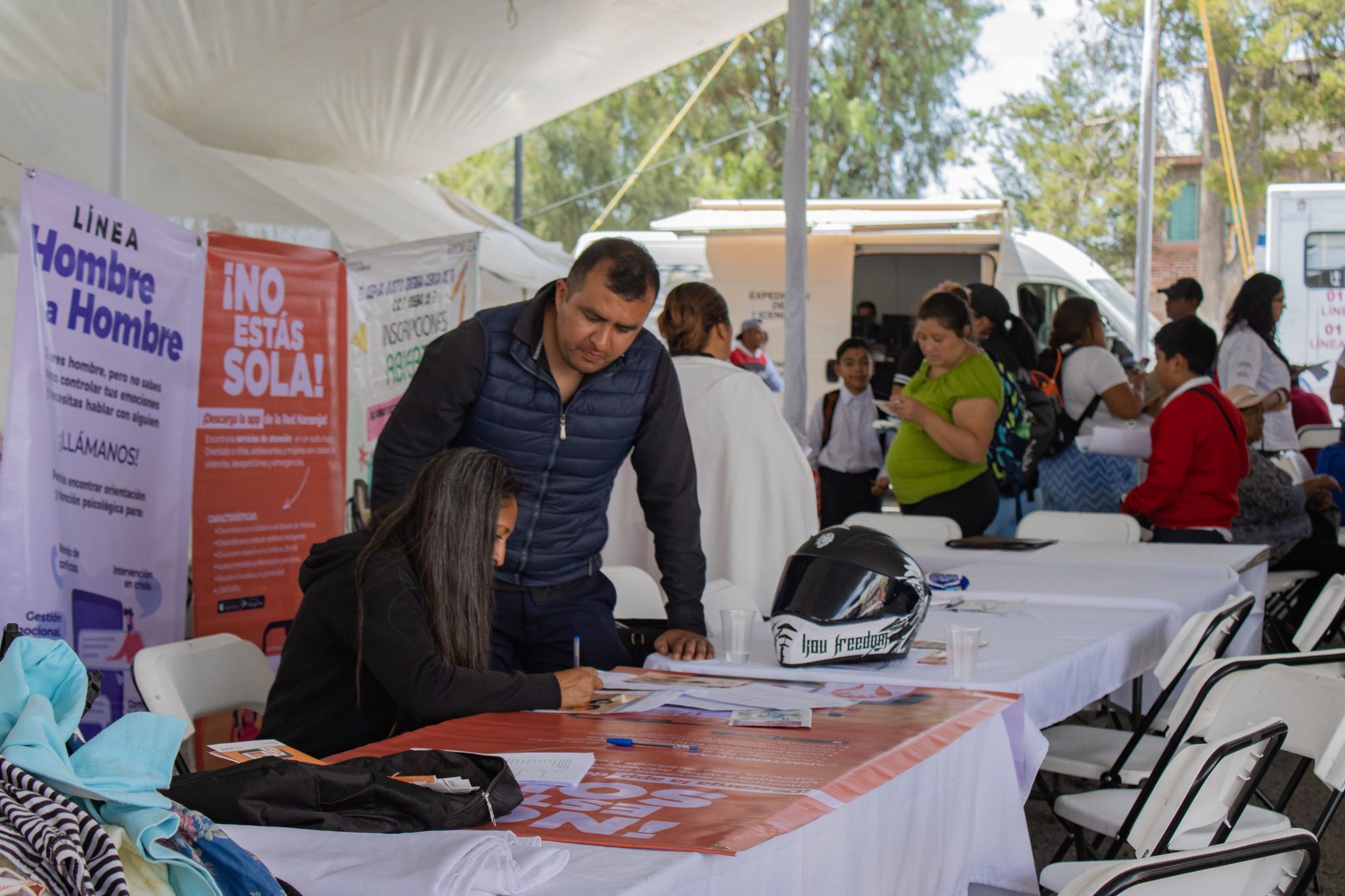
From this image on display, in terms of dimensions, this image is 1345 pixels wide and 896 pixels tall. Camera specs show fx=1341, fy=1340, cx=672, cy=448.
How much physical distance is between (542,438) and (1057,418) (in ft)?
11.4

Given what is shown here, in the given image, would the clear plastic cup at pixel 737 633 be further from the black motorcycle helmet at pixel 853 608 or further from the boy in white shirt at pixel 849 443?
the boy in white shirt at pixel 849 443

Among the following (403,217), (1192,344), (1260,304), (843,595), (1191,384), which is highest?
(403,217)

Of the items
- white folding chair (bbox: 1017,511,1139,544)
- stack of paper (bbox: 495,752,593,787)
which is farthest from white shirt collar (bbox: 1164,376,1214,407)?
stack of paper (bbox: 495,752,593,787)

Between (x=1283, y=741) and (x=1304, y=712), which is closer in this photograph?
(x=1283, y=741)

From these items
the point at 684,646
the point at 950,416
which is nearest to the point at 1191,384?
Result: the point at 950,416

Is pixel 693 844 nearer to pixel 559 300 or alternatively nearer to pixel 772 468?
pixel 559 300

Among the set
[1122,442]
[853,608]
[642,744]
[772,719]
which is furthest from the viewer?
[1122,442]

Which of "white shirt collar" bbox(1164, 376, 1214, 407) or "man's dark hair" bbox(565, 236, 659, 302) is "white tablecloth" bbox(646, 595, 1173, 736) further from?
"white shirt collar" bbox(1164, 376, 1214, 407)

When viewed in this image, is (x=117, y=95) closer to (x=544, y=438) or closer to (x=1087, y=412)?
(x=544, y=438)

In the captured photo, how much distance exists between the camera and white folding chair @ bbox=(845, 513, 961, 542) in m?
4.47

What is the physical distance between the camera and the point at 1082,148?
18.8m

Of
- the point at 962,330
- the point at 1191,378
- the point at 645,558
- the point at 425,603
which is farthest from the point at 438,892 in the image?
the point at 1191,378

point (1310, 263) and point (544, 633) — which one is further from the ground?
point (1310, 263)

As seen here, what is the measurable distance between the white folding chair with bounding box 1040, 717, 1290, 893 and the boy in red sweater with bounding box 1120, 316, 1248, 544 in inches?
84.8
